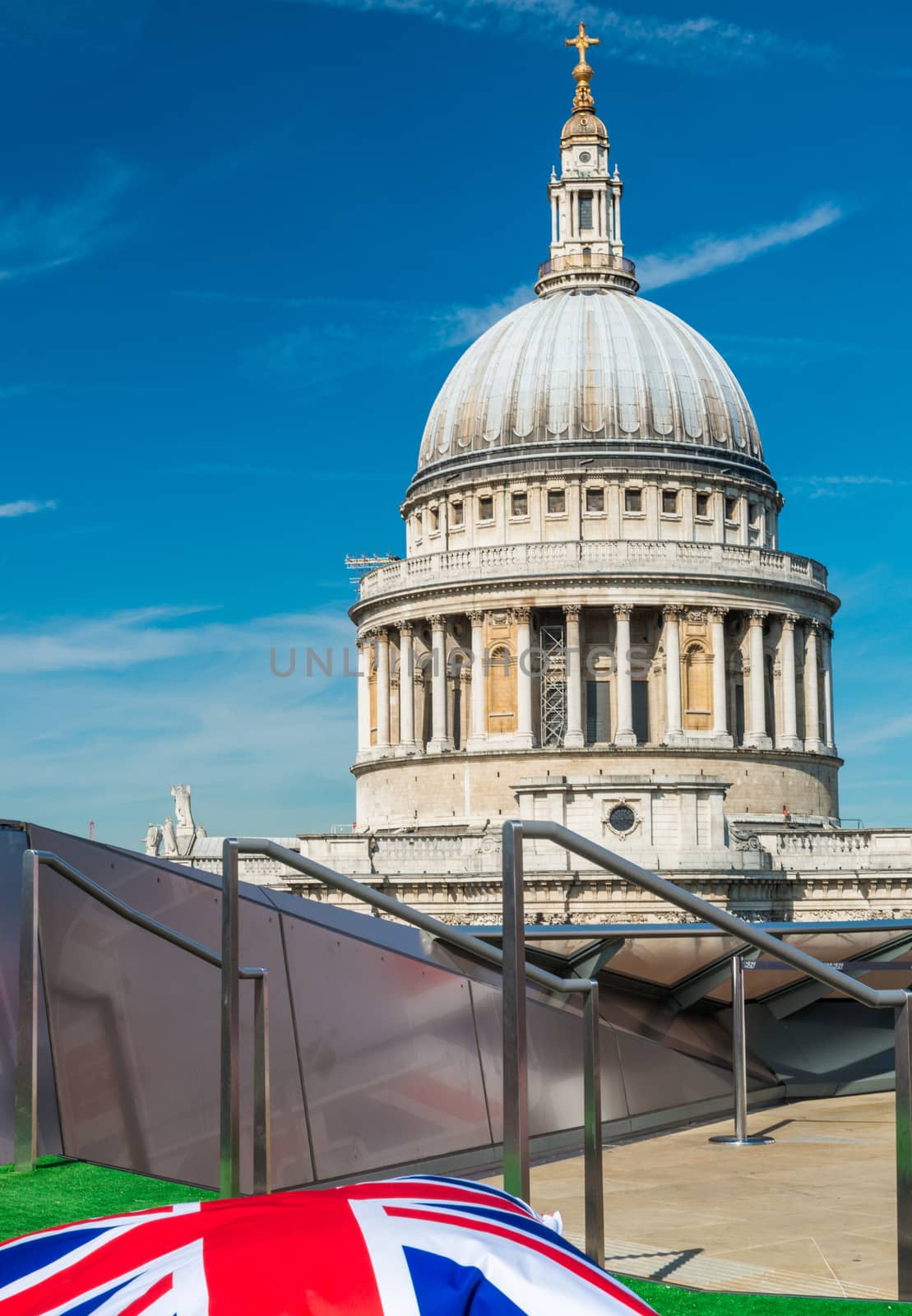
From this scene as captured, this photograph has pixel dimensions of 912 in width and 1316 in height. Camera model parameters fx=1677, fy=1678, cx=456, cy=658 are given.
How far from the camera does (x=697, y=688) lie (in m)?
71.6

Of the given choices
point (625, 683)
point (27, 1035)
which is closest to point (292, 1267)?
point (27, 1035)

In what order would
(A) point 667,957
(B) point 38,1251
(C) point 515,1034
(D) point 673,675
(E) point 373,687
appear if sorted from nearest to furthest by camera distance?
(B) point 38,1251
(C) point 515,1034
(A) point 667,957
(D) point 673,675
(E) point 373,687

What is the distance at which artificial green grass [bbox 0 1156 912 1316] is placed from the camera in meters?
8.05

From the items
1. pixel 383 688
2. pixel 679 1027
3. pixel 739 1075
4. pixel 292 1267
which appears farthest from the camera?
pixel 383 688

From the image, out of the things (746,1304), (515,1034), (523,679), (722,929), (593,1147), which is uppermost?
(523,679)

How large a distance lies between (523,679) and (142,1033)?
58.6 meters

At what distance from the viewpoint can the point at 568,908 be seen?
52344mm

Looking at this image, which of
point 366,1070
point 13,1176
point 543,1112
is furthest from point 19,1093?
point 543,1112

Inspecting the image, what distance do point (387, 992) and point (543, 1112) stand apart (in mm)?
1986

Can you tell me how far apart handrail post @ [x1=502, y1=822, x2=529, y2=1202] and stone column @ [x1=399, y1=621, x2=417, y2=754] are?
6552cm

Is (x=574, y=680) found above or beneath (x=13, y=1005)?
above

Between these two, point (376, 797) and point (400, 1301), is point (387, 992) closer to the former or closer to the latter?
point (400, 1301)

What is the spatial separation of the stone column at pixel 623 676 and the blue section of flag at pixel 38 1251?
65.7 meters

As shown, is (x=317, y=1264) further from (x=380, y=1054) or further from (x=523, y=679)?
(x=523, y=679)
